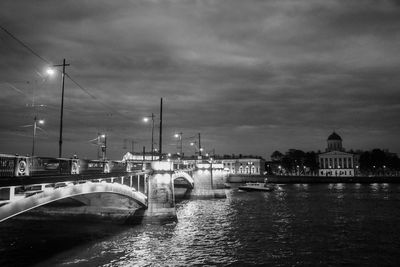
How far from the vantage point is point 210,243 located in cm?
2714

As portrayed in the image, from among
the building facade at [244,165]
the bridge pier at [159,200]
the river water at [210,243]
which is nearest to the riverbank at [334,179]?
the building facade at [244,165]

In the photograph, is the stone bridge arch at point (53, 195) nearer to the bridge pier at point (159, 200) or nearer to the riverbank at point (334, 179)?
the bridge pier at point (159, 200)

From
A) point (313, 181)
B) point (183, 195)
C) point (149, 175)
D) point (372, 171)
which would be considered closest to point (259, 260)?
point (149, 175)

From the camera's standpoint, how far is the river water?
855 inches

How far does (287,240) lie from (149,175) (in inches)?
538

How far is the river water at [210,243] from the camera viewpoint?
21.7 metres

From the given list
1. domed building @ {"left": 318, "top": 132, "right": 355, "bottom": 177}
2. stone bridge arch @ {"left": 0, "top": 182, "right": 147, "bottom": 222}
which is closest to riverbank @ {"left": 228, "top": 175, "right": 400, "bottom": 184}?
domed building @ {"left": 318, "top": 132, "right": 355, "bottom": 177}

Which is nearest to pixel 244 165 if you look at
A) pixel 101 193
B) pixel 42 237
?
pixel 101 193

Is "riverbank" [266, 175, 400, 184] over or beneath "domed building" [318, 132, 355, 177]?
beneath

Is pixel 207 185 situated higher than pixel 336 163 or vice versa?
pixel 336 163

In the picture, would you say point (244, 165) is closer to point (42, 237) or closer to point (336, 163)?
point (336, 163)

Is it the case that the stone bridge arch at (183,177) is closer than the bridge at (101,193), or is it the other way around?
the bridge at (101,193)

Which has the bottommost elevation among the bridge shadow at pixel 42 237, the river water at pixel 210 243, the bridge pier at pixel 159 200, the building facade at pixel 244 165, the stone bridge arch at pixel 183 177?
the river water at pixel 210 243

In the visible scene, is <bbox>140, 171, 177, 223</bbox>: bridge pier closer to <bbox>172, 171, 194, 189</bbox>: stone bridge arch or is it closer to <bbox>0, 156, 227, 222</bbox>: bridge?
<bbox>0, 156, 227, 222</bbox>: bridge
